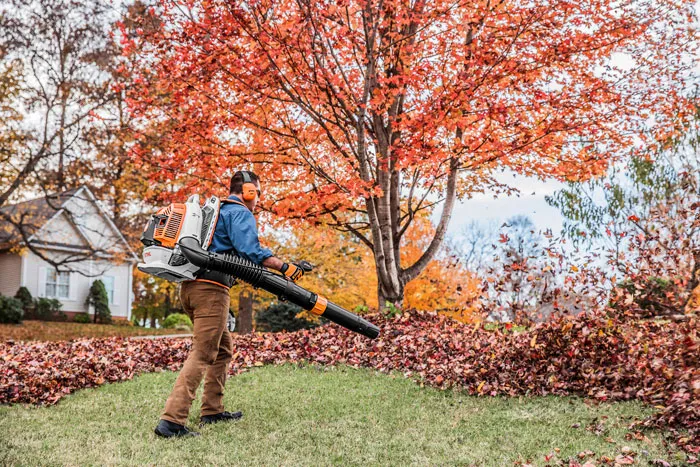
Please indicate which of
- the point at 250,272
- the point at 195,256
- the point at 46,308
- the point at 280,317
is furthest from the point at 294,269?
the point at 46,308

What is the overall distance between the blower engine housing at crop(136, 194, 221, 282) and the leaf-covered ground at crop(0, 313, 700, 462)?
3.27 metres

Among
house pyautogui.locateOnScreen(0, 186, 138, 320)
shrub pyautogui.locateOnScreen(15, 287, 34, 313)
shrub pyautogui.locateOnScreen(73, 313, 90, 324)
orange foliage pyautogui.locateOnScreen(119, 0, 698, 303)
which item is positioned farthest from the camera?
shrub pyautogui.locateOnScreen(73, 313, 90, 324)

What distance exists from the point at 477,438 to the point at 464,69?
20.8 ft

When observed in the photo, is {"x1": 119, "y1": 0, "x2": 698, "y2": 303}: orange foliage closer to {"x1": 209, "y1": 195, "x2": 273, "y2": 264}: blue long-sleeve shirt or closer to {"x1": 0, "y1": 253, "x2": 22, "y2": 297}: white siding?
{"x1": 209, "y1": 195, "x2": 273, "y2": 264}: blue long-sleeve shirt

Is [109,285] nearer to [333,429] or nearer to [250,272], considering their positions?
[333,429]

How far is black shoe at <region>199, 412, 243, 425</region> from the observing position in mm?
5725

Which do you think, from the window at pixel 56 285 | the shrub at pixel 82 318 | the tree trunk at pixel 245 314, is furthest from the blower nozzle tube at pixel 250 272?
the window at pixel 56 285

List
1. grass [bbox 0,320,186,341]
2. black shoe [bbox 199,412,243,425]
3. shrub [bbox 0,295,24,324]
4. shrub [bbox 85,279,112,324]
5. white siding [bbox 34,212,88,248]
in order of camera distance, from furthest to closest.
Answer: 1. shrub [bbox 85,279,112,324]
2. white siding [bbox 34,212,88,248]
3. shrub [bbox 0,295,24,324]
4. grass [bbox 0,320,186,341]
5. black shoe [bbox 199,412,243,425]

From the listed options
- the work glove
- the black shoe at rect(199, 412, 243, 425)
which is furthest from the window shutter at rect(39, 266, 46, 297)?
the work glove

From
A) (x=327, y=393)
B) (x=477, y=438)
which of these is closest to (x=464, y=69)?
(x=327, y=393)

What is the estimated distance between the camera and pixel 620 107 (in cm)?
1149

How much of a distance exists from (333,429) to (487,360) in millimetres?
2287

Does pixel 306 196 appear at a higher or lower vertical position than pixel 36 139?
lower

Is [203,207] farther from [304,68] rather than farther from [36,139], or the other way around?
[36,139]
